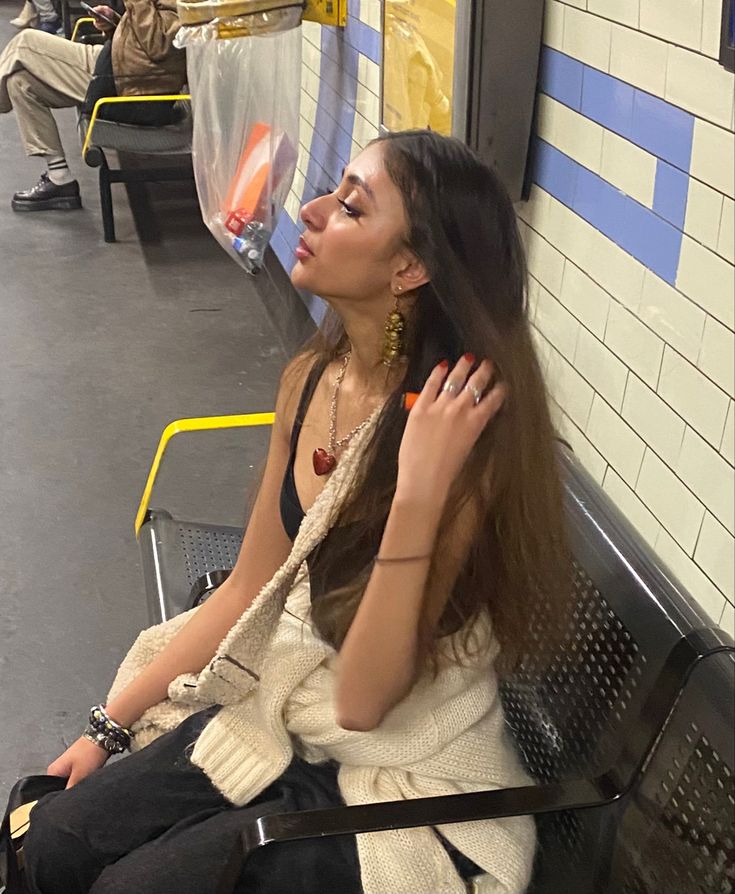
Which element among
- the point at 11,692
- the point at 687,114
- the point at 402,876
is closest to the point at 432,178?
the point at 687,114

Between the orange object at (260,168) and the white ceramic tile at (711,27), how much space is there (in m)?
2.75

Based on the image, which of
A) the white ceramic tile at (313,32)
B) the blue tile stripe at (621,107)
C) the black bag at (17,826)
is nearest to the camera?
the blue tile stripe at (621,107)

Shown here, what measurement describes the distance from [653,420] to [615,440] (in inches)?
5.6

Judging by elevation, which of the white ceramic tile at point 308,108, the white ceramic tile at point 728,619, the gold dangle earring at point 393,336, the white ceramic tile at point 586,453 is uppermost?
the gold dangle earring at point 393,336

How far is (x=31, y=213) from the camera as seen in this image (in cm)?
614

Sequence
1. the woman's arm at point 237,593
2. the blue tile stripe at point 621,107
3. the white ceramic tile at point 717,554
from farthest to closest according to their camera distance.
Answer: the woman's arm at point 237,593
the blue tile stripe at point 621,107
the white ceramic tile at point 717,554

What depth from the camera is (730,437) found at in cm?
140

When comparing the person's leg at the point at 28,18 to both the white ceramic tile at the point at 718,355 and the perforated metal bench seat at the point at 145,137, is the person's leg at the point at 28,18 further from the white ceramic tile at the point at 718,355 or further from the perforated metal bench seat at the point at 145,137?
the white ceramic tile at the point at 718,355

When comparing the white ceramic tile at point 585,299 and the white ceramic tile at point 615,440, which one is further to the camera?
the white ceramic tile at point 585,299

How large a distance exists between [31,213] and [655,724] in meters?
5.47

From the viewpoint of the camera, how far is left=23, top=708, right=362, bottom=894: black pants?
142 centimetres

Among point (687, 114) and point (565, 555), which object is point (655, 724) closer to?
point (565, 555)

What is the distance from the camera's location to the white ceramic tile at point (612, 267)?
1.67 meters

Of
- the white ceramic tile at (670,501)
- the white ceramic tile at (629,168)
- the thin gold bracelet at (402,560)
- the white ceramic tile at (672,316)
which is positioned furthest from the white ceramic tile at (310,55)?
the thin gold bracelet at (402,560)
